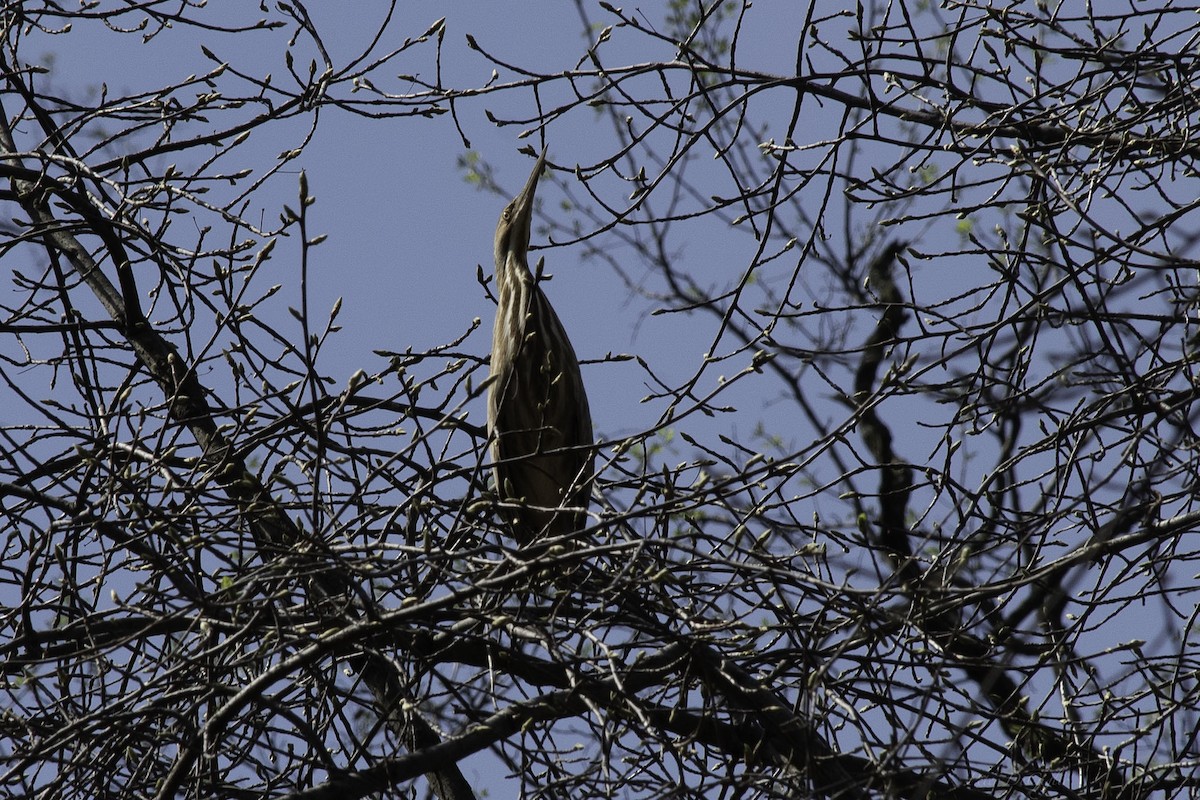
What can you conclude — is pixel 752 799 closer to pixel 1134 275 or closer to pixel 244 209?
pixel 1134 275

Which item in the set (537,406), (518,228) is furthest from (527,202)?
(537,406)

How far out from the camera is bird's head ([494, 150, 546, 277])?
5.75 meters

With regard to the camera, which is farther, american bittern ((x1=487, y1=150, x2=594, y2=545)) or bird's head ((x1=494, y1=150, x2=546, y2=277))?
bird's head ((x1=494, y1=150, x2=546, y2=277))

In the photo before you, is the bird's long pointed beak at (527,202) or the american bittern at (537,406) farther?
the bird's long pointed beak at (527,202)

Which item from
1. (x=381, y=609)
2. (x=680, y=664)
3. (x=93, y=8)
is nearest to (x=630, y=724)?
(x=680, y=664)

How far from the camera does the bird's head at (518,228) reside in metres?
5.75

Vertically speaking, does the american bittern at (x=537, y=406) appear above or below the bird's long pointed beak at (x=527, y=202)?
below

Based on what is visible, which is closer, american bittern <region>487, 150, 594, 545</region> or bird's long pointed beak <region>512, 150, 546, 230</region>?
american bittern <region>487, 150, 594, 545</region>

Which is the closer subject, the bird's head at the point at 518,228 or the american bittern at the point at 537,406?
the american bittern at the point at 537,406

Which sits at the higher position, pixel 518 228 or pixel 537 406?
pixel 518 228

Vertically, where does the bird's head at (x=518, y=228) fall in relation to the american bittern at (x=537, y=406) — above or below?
above

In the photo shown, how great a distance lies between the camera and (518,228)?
5.78 meters

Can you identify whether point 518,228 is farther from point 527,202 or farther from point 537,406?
point 537,406

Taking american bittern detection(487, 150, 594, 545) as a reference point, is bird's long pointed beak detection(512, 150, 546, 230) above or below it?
above
